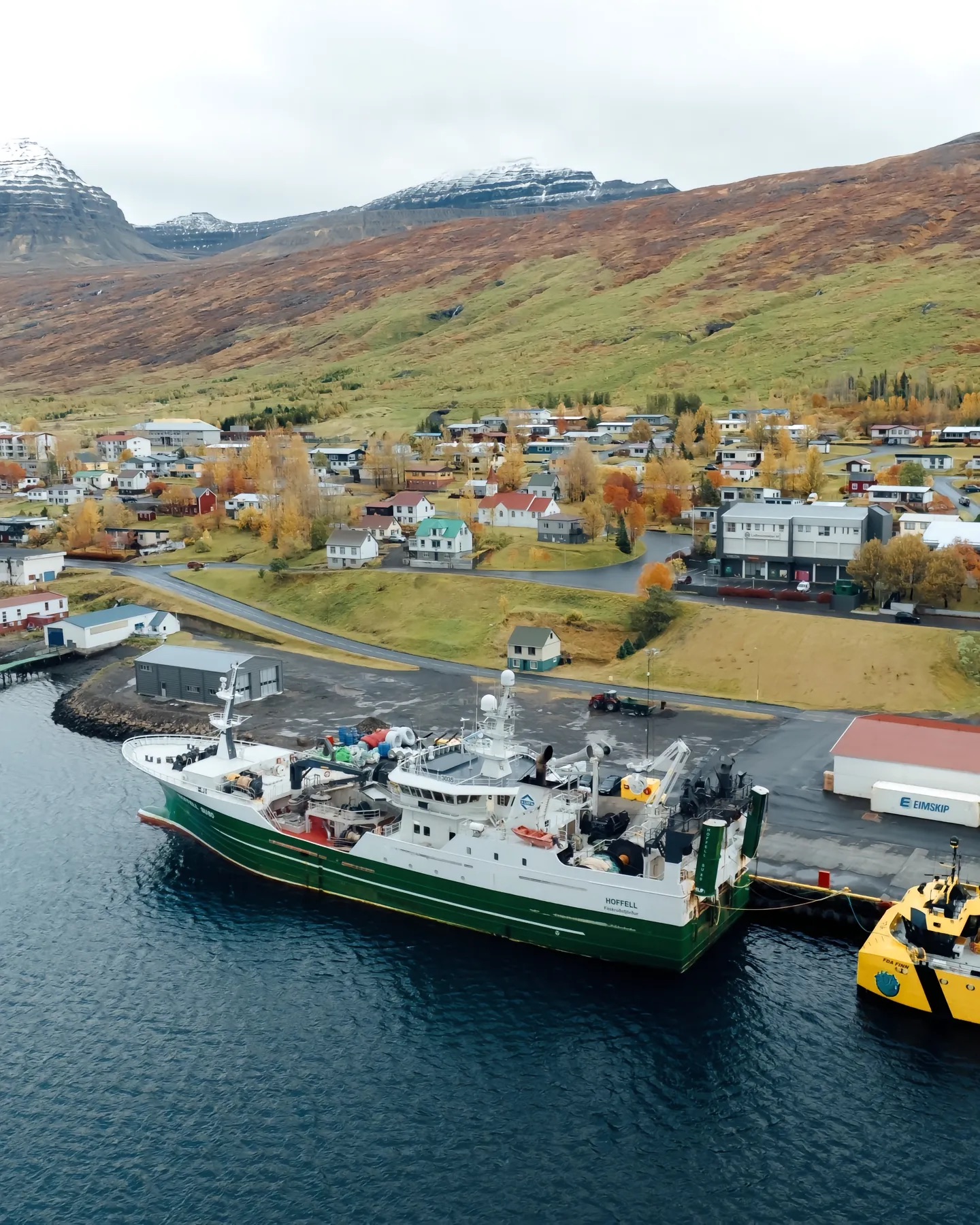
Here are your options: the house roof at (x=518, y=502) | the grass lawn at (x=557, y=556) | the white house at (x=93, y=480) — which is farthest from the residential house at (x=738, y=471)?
the white house at (x=93, y=480)

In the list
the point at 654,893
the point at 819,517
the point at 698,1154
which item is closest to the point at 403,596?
the point at 819,517

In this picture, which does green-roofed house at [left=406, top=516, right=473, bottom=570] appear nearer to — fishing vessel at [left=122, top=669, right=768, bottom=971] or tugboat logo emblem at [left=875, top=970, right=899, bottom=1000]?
fishing vessel at [left=122, top=669, right=768, bottom=971]

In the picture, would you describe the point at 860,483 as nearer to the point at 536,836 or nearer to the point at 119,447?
the point at 536,836

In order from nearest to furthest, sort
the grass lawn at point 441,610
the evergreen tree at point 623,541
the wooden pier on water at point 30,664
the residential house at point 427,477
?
the grass lawn at point 441,610 → the wooden pier on water at point 30,664 → the evergreen tree at point 623,541 → the residential house at point 427,477

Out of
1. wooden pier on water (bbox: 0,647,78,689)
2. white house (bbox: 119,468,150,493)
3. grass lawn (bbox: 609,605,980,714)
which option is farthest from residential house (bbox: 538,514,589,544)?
white house (bbox: 119,468,150,493)

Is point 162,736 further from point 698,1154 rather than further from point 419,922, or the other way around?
point 698,1154

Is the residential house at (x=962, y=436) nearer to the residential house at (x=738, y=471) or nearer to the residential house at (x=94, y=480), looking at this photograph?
the residential house at (x=738, y=471)

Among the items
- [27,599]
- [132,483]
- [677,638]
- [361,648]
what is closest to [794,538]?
[677,638]
